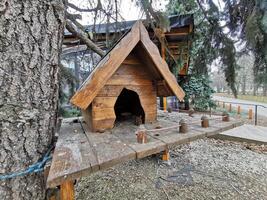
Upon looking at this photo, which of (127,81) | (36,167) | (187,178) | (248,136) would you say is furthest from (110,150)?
(248,136)

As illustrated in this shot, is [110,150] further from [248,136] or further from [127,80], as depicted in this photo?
[248,136]

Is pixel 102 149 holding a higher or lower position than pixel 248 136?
higher

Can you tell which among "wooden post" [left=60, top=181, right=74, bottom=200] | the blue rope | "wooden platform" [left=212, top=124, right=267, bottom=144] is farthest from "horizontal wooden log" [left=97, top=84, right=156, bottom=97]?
"wooden platform" [left=212, top=124, right=267, bottom=144]

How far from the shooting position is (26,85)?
87cm

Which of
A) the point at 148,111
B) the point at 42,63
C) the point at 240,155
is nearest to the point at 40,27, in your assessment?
the point at 42,63

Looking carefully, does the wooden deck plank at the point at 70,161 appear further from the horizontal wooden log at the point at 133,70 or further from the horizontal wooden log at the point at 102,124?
the horizontal wooden log at the point at 133,70

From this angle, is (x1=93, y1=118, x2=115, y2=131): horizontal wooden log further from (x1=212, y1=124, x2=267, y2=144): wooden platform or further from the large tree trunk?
(x1=212, y1=124, x2=267, y2=144): wooden platform

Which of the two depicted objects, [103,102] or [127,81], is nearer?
[103,102]

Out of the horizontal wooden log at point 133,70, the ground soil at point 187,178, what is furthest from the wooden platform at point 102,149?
the ground soil at point 187,178

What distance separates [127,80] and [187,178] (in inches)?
75.9

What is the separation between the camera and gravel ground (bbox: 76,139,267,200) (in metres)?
2.07

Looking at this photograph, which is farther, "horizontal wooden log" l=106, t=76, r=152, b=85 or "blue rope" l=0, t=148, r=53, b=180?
"horizontal wooden log" l=106, t=76, r=152, b=85

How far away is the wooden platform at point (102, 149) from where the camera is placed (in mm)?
646

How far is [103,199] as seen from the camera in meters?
2.02
